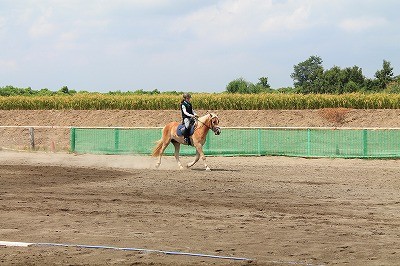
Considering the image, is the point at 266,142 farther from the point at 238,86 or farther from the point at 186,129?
the point at 238,86

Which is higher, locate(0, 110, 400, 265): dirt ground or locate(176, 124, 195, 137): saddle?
locate(176, 124, 195, 137): saddle

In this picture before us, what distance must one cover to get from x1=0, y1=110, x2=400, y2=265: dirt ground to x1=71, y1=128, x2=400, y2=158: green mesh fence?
4208 mm

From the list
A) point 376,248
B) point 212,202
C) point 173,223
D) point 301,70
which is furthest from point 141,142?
point 301,70

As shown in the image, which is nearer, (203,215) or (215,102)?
(203,215)

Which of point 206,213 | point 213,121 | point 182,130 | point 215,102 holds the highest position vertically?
point 215,102

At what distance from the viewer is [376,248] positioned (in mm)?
11461

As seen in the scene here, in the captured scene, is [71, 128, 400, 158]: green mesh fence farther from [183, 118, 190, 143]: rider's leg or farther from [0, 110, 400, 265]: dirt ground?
[183, 118, 190, 143]: rider's leg

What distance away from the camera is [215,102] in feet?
207

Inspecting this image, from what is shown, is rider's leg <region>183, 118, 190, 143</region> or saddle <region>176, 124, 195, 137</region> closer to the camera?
rider's leg <region>183, 118, 190, 143</region>

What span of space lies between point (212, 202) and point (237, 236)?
16.1 ft

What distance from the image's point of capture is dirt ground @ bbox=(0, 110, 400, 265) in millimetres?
11070

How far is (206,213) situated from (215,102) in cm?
4763

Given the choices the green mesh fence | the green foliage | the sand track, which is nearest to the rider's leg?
the sand track

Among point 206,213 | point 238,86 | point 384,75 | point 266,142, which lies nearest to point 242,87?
point 238,86
